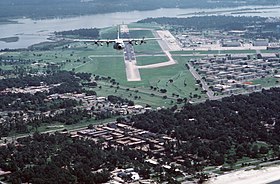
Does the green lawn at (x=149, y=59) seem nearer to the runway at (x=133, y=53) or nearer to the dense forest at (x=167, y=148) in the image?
the runway at (x=133, y=53)

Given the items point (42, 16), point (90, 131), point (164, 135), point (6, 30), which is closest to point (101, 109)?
point (90, 131)

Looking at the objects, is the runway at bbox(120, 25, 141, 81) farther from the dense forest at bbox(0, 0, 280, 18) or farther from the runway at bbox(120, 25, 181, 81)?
the dense forest at bbox(0, 0, 280, 18)

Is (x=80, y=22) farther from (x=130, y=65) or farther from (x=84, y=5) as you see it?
(x=130, y=65)

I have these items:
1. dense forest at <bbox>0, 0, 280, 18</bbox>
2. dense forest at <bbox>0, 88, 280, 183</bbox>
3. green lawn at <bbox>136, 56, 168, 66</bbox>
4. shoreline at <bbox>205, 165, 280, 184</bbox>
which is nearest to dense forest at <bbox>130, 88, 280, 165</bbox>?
dense forest at <bbox>0, 88, 280, 183</bbox>

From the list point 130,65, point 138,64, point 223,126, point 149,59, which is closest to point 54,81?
point 130,65

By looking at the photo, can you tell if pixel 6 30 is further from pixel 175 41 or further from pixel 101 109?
pixel 101 109

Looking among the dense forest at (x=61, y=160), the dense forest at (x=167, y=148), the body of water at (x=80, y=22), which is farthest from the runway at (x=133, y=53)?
the dense forest at (x=61, y=160)
